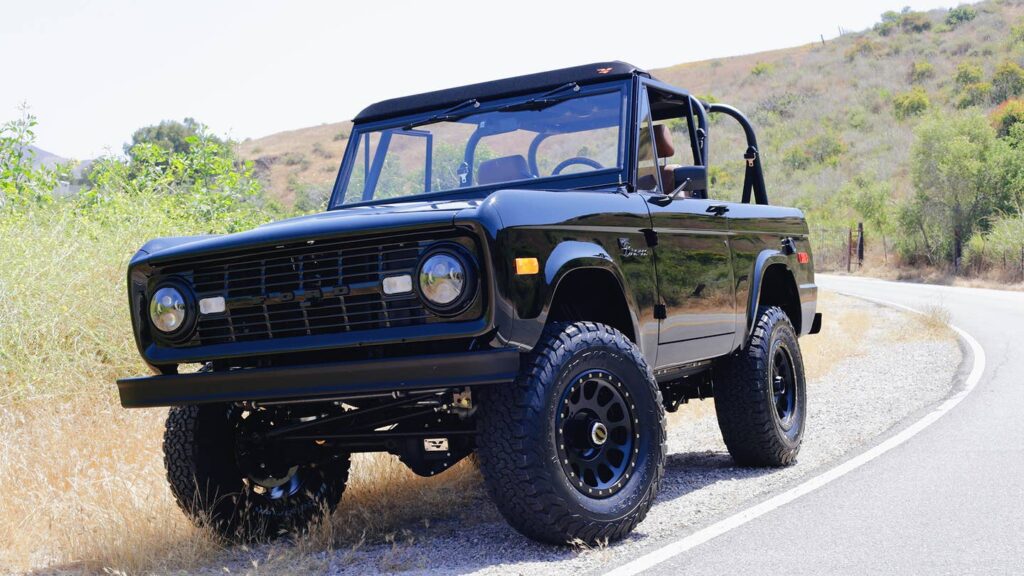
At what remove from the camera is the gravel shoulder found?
473 centimetres

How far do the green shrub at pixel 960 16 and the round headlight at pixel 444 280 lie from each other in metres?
85.3

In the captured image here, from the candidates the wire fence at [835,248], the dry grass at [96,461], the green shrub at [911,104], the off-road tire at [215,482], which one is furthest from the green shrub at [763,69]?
the off-road tire at [215,482]

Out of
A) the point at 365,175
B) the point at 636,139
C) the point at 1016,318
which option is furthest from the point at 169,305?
the point at 1016,318

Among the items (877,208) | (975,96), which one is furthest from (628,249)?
(975,96)

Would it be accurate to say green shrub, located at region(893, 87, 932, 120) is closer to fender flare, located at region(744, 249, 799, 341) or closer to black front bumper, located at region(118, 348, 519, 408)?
fender flare, located at region(744, 249, 799, 341)

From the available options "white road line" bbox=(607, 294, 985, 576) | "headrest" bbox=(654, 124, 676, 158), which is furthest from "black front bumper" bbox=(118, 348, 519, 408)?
"headrest" bbox=(654, 124, 676, 158)

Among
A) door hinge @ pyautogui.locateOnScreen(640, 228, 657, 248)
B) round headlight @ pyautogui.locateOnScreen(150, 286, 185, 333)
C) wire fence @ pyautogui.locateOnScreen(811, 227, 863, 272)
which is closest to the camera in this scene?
round headlight @ pyautogui.locateOnScreen(150, 286, 185, 333)

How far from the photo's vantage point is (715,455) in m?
7.71

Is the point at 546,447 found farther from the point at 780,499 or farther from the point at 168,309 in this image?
the point at 780,499

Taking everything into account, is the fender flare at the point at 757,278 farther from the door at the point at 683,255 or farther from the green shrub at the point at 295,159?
the green shrub at the point at 295,159

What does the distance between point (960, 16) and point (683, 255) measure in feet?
280

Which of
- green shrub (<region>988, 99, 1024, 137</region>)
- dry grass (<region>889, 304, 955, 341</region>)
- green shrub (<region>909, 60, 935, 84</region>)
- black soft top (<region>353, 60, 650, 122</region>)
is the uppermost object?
green shrub (<region>909, 60, 935, 84</region>)

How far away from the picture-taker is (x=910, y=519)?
5281mm

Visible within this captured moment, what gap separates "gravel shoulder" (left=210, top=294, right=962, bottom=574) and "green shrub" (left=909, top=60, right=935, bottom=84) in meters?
61.2
